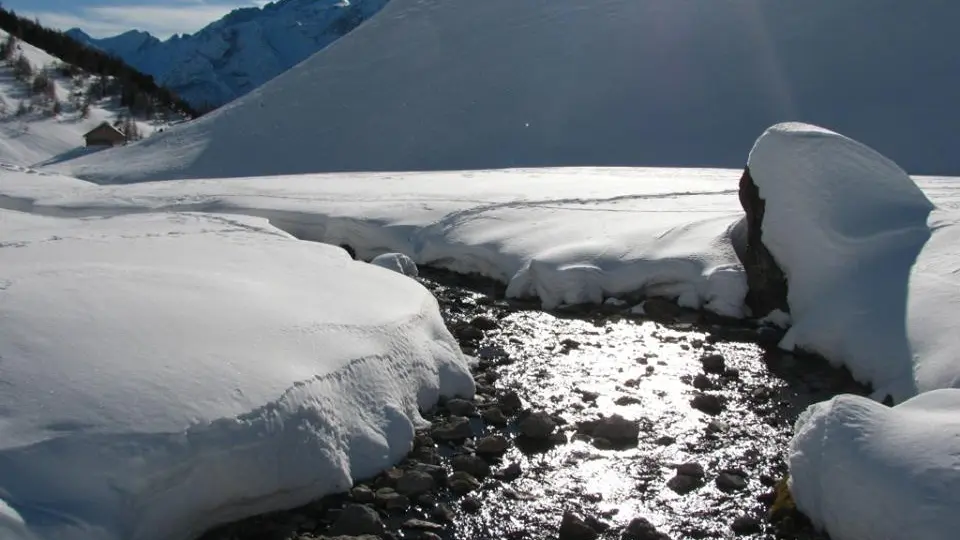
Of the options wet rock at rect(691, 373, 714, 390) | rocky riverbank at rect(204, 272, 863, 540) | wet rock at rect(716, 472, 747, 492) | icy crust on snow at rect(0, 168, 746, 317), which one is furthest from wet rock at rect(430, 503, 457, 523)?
icy crust on snow at rect(0, 168, 746, 317)

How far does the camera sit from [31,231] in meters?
11.6

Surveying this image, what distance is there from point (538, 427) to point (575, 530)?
65.0 inches

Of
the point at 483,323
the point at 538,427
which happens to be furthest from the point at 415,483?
the point at 483,323

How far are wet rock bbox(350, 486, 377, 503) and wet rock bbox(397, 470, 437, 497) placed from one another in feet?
0.74

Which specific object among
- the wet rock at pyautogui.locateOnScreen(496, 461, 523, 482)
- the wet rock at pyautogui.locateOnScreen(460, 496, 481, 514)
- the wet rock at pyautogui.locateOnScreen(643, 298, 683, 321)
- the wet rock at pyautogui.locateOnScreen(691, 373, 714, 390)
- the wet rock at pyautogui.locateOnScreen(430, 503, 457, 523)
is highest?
the wet rock at pyautogui.locateOnScreen(430, 503, 457, 523)

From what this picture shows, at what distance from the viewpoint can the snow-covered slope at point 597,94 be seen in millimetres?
31344

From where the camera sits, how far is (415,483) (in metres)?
6.16

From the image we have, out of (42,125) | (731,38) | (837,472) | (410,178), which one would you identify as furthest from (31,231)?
(42,125)

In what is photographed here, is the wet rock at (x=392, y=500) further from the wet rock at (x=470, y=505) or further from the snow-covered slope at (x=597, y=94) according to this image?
the snow-covered slope at (x=597, y=94)

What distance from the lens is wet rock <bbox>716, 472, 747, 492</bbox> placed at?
248 inches

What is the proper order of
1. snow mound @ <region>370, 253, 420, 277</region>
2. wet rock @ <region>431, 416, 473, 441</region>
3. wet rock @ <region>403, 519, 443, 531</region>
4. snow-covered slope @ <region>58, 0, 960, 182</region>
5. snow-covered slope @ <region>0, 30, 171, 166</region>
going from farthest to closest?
snow-covered slope @ <region>0, 30, 171, 166</region> < snow-covered slope @ <region>58, 0, 960, 182</region> < snow mound @ <region>370, 253, 420, 277</region> < wet rock @ <region>431, 416, 473, 441</region> < wet rock @ <region>403, 519, 443, 531</region>

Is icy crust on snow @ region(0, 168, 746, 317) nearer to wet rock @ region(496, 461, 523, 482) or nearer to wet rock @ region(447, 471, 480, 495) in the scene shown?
wet rock @ region(496, 461, 523, 482)

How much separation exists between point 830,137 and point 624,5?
29.3 metres

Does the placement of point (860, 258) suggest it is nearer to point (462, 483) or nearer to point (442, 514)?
point (462, 483)
